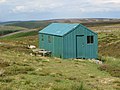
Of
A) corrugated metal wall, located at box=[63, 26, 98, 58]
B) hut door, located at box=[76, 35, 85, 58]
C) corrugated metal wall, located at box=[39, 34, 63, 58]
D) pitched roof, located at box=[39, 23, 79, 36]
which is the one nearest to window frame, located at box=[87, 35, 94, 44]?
corrugated metal wall, located at box=[63, 26, 98, 58]

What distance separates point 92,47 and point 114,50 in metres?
16.9

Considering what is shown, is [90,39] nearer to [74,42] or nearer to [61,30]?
[74,42]

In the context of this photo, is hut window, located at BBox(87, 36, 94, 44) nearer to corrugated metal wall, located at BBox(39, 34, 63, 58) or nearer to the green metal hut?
the green metal hut

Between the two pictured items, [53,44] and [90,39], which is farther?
[53,44]

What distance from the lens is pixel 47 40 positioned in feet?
123

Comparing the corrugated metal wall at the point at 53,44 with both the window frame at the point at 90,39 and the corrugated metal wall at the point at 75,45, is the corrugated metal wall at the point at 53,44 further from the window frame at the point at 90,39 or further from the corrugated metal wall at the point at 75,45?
the window frame at the point at 90,39

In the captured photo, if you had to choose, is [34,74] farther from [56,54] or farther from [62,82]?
[56,54]

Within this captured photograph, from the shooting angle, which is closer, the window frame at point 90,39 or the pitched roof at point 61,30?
the pitched roof at point 61,30

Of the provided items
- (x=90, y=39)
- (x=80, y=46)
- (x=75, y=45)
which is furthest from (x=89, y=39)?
(x=75, y=45)

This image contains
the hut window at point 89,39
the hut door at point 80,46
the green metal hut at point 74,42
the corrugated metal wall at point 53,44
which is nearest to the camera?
the green metal hut at point 74,42

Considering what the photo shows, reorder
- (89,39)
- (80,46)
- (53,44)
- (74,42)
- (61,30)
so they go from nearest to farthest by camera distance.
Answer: (74,42) < (80,46) < (89,39) < (61,30) < (53,44)

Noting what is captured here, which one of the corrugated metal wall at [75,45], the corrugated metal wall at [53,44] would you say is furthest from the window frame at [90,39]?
the corrugated metal wall at [53,44]

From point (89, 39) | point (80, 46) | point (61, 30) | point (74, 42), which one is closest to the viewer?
point (74, 42)

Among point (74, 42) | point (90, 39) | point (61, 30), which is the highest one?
point (61, 30)
